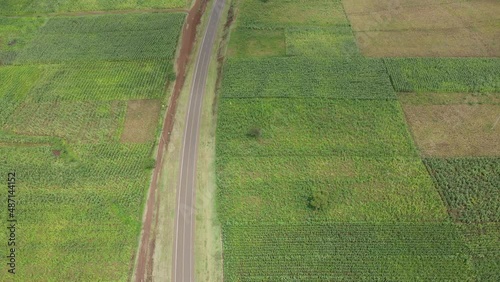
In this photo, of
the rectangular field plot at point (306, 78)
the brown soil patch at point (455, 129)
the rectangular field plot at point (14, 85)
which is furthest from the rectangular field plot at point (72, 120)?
the brown soil patch at point (455, 129)

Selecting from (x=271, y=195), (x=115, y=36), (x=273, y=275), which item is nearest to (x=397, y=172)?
(x=271, y=195)

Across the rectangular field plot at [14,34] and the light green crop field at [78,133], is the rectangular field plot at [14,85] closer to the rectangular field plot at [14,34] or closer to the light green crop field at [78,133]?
the light green crop field at [78,133]

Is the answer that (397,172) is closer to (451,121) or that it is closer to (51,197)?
(451,121)

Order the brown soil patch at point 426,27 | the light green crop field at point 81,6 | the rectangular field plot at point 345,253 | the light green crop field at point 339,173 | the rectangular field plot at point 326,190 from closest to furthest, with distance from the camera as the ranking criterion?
the rectangular field plot at point 345,253, the light green crop field at point 339,173, the rectangular field plot at point 326,190, the brown soil patch at point 426,27, the light green crop field at point 81,6

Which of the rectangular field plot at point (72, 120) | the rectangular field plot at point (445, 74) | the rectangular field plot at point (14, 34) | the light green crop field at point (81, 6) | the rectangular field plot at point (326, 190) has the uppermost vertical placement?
the light green crop field at point (81, 6)

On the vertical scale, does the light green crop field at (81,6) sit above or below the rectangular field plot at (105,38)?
above

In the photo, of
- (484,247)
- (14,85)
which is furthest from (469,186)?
(14,85)
